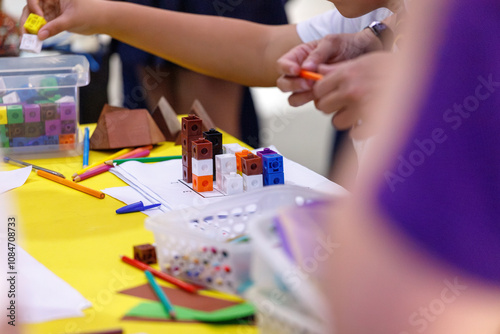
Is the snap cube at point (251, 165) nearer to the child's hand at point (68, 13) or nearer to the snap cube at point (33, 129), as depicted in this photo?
the snap cube at point (33, 129)

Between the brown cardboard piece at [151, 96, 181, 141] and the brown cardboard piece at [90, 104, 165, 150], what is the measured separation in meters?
0.02

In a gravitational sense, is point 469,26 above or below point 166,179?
above

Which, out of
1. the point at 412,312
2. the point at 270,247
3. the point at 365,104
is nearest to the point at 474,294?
the point at 412,312

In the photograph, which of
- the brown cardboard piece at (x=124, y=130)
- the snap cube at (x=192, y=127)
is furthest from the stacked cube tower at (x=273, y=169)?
the brown cardboard piece at (x=124, y=130)

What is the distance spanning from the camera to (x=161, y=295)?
1.97 ft

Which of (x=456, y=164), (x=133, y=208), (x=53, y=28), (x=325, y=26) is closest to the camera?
(x=456, y=164)

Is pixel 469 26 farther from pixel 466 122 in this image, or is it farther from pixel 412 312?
pixel 412 312

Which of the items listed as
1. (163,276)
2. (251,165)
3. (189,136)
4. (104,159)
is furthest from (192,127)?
(163,276)

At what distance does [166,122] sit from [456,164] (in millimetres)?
892

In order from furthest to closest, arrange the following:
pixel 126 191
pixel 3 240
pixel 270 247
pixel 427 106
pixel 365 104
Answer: pixel 126 191
pixel 3 240
pixel 365 104
pixel 270 247
pixel 427 106

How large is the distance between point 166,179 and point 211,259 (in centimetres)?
40

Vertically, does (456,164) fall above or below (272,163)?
above

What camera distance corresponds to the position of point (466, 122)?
35 centimetres

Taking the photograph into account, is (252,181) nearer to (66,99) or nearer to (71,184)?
(71,184)
